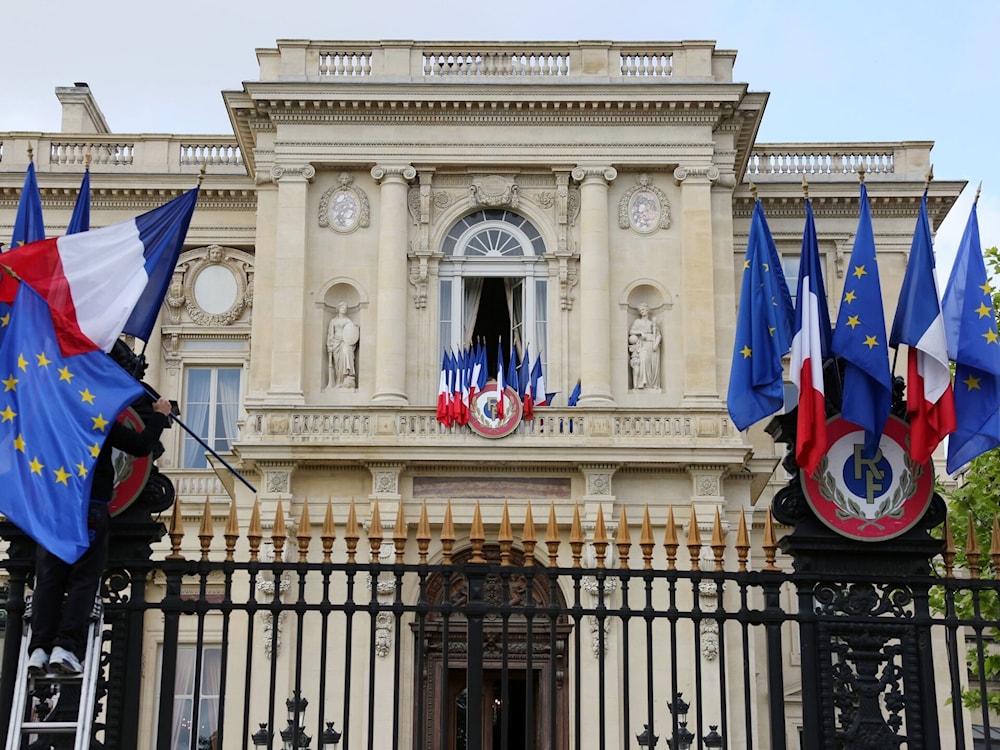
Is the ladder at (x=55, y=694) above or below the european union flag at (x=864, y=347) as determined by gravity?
below

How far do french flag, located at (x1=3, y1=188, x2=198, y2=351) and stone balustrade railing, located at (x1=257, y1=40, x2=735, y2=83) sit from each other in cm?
1924

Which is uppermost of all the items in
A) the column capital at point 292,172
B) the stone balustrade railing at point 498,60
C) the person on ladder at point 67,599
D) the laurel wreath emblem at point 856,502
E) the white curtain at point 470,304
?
the stone balustrade railing at point 498,60

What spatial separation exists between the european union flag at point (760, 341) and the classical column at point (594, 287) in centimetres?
1647

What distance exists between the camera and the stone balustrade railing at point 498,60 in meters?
28.5

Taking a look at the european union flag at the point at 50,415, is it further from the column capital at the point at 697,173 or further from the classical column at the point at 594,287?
the column capital at the point at 697,173

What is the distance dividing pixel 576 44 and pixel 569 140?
6.73 ft

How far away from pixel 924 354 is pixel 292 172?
2017cm

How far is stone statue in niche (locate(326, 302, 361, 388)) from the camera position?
27.6m

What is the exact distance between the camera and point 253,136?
29281 millimetres

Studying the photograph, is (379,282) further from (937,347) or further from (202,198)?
(937,347)

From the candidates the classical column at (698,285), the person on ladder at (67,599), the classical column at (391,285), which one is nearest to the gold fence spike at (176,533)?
the person on ladder at (67,599)

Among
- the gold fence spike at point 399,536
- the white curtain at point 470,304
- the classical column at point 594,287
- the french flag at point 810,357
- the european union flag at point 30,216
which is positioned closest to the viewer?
the gold fence spike at point 399,536

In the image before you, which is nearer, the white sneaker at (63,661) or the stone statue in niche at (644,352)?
the white sneaker at (63,661)

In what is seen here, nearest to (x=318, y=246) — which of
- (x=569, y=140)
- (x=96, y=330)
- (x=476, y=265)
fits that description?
(x=476, y=265)
